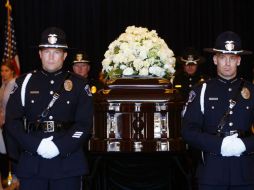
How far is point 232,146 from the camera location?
3.47 meters

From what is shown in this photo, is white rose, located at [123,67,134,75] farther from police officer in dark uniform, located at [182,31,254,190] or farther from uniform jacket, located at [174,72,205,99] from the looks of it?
uniform jacket, located at [174,72,205,99]

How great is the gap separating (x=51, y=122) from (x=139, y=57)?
4.20 feet

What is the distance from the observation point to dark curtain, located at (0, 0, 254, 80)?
8.45 meters

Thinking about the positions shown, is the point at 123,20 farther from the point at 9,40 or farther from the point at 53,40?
the point at 53,40

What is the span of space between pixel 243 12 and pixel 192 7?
688 mm

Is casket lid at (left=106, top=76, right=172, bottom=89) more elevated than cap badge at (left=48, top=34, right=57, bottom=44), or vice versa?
cap badge at (left=48, top=34, right=57, bottom=44)

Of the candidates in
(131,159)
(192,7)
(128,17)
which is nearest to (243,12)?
(192,7)

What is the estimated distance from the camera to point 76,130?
3.57 m

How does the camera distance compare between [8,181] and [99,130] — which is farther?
[8,181]

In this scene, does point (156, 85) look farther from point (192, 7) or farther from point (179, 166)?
point (192, 7)

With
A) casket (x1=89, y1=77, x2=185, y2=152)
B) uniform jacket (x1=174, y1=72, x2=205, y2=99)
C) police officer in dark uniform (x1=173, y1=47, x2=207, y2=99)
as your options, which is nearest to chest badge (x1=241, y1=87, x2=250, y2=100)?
casket (x1=89, y1=77, x2=185, y2=152)

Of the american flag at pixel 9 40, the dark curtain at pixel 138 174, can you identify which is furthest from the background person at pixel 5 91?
the dark curtain at pixel 138 174

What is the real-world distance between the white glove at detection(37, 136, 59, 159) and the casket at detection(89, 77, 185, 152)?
36.1 inches

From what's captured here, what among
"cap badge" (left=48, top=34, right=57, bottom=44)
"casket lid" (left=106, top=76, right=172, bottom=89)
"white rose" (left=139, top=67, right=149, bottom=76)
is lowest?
"casket lid" (left=106, top=76, right=172, bottom=89)
